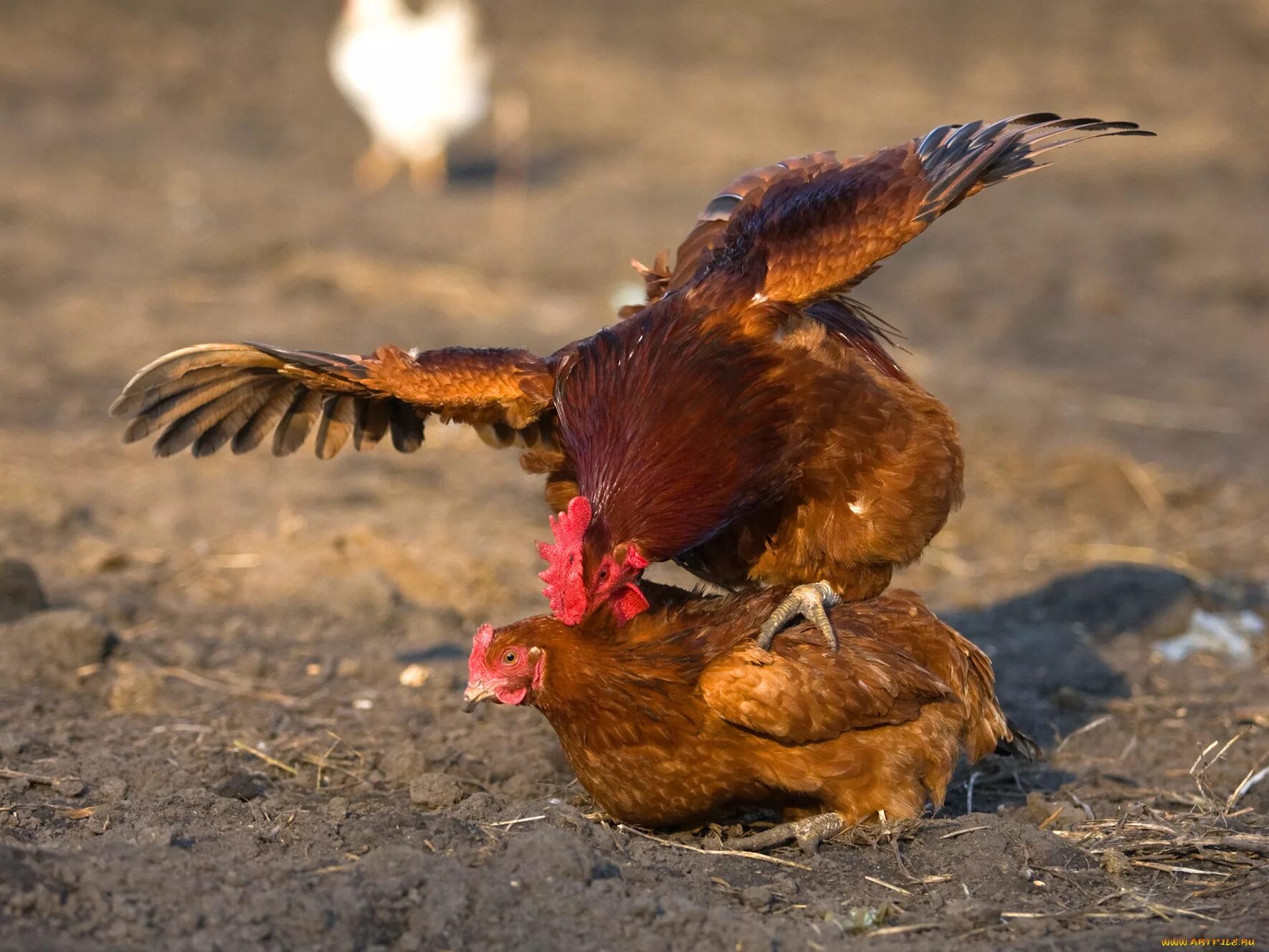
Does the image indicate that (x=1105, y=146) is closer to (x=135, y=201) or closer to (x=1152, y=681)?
(x=135, y=201)

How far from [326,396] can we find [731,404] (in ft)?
5.54

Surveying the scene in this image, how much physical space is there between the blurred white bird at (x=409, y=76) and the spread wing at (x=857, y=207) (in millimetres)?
11402

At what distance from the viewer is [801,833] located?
13.5 feet

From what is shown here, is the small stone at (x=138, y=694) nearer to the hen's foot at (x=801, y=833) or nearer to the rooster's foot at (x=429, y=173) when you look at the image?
the hen's foot at (x=801, y=833)

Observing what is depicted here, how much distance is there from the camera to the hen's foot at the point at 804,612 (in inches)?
167

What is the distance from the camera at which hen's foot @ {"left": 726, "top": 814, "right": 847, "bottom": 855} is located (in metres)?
4.10

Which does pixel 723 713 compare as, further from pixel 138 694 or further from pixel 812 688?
pixel 138 694

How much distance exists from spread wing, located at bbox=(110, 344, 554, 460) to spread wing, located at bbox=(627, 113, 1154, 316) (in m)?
0.75

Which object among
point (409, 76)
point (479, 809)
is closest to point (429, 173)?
point (409, 76)

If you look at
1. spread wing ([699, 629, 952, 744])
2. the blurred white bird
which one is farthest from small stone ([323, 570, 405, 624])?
the blurred white bird

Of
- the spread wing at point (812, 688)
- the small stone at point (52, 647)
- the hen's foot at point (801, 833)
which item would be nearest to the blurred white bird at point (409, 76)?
the small stone at point (52, 647)

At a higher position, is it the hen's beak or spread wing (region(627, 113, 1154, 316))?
spread wing (region(627, 113, 1154, 316))

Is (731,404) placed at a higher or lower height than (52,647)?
higher

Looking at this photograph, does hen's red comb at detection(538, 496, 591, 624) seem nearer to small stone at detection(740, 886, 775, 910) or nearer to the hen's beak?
the hen's beak
